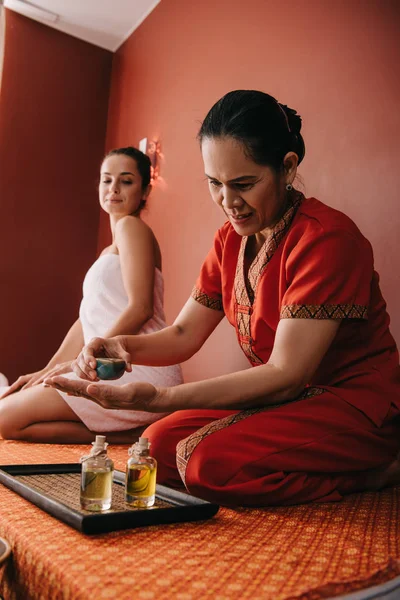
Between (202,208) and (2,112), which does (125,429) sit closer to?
(202,208)

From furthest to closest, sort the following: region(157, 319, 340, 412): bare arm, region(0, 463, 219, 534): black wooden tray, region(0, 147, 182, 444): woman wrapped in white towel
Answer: region(0, 147, 182, 444): woman wrapped in white towel, region(157, 319, 340, 412): bare arm, region(0, 463, 219, 534): black wooden tray

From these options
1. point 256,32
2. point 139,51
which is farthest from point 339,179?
point 139,51

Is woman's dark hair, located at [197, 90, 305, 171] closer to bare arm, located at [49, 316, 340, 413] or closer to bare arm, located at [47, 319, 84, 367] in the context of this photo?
bare arm, located at [49, 316, 340, 413]

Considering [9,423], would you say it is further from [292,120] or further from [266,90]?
[266,90]

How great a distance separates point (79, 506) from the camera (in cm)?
114

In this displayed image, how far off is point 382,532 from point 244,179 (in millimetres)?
823

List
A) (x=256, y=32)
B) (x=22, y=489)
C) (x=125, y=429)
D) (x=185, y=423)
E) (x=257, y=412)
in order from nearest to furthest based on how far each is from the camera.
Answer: (x=22, y=489)
(x=257, y=412)
(x=185, y=423)
(x=125, y=429)
(x=256, y=32)

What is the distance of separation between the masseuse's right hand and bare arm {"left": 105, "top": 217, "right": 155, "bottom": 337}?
66cm

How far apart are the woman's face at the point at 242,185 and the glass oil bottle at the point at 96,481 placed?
66cm

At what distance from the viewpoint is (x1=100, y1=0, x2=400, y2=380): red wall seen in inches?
73.6

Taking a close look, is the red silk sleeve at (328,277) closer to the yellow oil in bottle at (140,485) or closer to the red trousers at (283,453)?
the red trousers at (283,453)

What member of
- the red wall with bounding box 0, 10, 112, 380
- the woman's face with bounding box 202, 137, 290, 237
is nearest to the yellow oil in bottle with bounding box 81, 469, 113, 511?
the woman's face with bounding box 202, 137, 290, 237

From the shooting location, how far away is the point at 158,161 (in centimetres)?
329

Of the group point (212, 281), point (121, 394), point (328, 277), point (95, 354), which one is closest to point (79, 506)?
point (121, 394)
